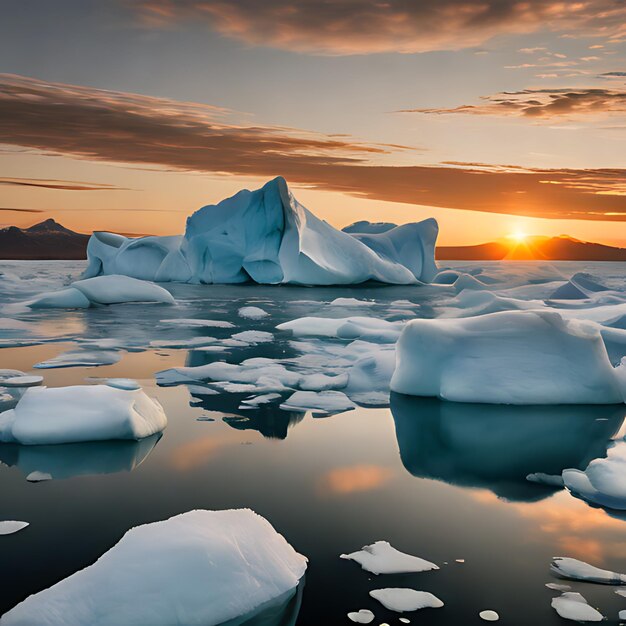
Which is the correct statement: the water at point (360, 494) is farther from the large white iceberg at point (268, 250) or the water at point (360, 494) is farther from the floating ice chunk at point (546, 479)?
the large white iceberg at point (268, 250)

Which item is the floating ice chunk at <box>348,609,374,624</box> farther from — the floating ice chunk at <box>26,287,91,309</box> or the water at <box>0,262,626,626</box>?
the floating ice chunk at <box>26,287,91,309</box>

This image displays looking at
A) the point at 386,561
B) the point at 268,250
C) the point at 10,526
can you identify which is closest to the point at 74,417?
the point at 10,526

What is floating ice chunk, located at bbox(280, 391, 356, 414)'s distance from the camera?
524 cm

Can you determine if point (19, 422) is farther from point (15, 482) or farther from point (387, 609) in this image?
point (387, 609)

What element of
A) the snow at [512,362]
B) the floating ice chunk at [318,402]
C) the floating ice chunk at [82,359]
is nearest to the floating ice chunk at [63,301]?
the floating ice chunk at [82,359]

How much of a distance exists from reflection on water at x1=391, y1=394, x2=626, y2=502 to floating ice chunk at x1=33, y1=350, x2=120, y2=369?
351cm

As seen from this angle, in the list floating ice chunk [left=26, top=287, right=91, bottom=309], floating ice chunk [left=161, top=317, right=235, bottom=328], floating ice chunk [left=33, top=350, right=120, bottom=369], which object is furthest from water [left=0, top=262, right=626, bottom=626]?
floating ice chunk [left=26, top=287, right=91, bottom=309]

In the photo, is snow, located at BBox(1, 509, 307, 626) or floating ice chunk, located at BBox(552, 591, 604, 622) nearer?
snow, located at BBox(1, 509, 307, 626)

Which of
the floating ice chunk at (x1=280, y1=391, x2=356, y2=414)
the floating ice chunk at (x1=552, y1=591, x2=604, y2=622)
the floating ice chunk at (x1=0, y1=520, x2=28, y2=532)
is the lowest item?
the floating ice chunk at (x1=280, y1=391, x2=356, y2=414)

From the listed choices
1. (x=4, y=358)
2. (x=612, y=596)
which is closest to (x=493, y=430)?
(x=612, y=596)

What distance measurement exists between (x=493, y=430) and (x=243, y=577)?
2863 mm

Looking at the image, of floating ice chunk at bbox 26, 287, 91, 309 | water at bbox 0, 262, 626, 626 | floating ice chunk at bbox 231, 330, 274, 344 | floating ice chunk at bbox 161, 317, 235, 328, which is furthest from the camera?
floating ice chunk at bbox 26, 287, 91, 309

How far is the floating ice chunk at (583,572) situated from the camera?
254 centimetres

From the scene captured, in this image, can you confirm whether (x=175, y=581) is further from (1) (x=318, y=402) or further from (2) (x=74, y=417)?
(1) (x=318, y=402)
